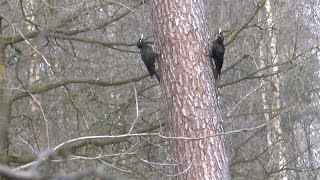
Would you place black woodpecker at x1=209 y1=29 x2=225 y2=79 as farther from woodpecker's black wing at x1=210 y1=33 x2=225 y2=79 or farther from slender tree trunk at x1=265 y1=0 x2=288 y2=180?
slender tree trunk at x1=265 y1=0 x2=288 y2=180

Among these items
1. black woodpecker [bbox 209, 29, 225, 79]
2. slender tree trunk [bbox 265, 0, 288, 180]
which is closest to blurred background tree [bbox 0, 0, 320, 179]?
slender tree trunk [bbox 265, 0, 288, 180]

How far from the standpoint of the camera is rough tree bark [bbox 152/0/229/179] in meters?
5.05

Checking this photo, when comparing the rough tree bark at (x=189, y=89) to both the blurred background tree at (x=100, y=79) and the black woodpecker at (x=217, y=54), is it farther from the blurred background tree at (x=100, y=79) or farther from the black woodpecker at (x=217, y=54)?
the blurred background tree at (x=100, y=79)

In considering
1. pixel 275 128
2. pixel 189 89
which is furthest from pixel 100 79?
pixel 275 128

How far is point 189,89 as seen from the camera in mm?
5098

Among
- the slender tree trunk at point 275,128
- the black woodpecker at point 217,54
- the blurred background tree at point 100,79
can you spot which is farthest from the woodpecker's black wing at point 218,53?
the slender tree trunk at point 275,128

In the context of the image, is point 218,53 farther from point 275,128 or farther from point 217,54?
point 275,128

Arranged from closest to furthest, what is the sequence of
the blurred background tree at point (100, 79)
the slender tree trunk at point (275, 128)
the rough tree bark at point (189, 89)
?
the rough tree bark at point (189, 89) → the blurred background tree at point (100, 79) → the slender tree trunk at point (275, 128)

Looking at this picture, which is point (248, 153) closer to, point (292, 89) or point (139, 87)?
point (292, 89)

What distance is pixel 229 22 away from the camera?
872 centimetres

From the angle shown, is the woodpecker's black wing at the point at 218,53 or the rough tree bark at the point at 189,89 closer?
the rough tree bark at the point at 189,89

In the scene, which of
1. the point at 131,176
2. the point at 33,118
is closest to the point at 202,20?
the point at 131,176

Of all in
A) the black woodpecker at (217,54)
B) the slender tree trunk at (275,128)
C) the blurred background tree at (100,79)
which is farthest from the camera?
the slender tree trunk at (275,128)

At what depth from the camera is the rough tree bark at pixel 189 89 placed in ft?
16.6
